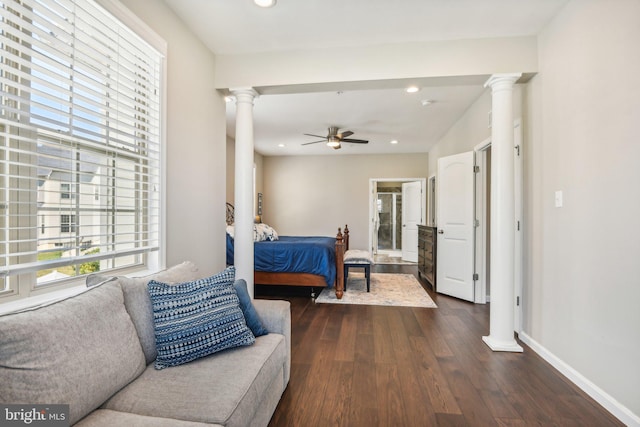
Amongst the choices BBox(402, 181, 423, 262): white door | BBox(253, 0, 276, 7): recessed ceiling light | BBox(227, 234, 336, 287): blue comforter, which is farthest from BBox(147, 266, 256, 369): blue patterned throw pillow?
BBox(402, 181, 423, 262): white door

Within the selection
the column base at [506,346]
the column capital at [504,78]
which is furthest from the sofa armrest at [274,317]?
the column capital at [504,78]

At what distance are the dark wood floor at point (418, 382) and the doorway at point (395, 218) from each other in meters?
4.12

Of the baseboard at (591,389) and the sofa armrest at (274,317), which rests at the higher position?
the sofa armrest at (274,317)

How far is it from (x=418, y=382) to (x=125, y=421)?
5.61ft

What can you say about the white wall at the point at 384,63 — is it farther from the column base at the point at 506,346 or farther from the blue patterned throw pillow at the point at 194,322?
the column base at the point at 506,346

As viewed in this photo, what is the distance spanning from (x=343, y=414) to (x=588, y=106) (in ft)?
7.84

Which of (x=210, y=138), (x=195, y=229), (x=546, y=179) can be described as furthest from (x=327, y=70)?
(x=546, y=179)

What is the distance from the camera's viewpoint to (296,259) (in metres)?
4.05

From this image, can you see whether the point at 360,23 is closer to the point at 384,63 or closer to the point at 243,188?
the point at 384,63

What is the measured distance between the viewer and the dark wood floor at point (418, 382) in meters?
1.67

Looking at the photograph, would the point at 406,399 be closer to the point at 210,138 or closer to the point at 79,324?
the point at 79,324

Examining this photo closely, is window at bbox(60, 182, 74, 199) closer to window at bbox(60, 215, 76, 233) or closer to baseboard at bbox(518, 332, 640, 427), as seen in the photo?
window at bbox(60, 215, 76, 233)

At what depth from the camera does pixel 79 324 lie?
1.09 metres

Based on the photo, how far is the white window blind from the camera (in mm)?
1288
